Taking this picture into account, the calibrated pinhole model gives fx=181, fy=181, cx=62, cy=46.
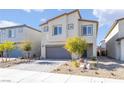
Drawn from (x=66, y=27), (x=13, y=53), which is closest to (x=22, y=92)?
(x=66, y=27)

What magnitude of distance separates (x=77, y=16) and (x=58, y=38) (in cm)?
412

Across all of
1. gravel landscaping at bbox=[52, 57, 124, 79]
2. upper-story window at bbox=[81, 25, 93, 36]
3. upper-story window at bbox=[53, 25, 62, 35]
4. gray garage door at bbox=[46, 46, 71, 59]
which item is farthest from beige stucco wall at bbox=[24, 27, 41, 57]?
gravel landscaping at bbox=[52, 57, 124, 79]

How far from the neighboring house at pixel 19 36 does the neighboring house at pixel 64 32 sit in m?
3.89

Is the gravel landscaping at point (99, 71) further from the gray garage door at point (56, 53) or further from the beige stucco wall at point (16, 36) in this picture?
the beige stucco wall at point (16, 36)

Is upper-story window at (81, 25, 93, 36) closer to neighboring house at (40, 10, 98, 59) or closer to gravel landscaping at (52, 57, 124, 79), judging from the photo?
neighboring house at (40, 10, 98, 59)

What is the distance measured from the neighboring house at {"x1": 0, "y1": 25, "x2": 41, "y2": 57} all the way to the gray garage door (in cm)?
402

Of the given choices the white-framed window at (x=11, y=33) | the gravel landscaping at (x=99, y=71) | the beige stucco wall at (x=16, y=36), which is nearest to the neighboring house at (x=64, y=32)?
the beige stucco wall at (x=16, y=36)

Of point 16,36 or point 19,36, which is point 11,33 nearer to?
point 16,36

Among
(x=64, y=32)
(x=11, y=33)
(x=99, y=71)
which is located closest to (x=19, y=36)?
(x=11, y=33)

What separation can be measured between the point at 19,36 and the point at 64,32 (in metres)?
8.52

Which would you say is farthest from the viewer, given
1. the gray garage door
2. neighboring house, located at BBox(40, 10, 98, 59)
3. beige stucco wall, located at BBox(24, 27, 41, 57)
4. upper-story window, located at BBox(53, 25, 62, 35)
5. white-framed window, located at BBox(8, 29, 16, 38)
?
white-framed window, located at BBox(8, 29, 16, 38)

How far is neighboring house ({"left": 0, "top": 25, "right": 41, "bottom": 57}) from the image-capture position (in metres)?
29.5

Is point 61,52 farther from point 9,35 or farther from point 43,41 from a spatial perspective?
point 9,35

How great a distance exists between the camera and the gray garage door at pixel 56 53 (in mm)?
26469
